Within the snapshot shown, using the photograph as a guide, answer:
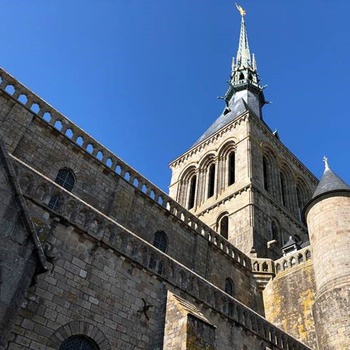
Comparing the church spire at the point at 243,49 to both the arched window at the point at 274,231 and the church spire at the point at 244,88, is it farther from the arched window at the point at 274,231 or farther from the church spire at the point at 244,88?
the arched window at the point at 274,231

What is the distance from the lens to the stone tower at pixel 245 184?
20953 mm

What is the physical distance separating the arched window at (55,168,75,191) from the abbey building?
0.11 feet

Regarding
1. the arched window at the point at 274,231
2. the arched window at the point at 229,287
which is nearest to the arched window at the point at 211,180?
the arched window at the point at 274,231

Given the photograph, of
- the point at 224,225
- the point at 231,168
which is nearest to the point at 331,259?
the point at 224,225

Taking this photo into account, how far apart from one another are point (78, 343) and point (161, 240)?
24.6 feet

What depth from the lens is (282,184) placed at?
90.0 feet

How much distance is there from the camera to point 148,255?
955cm

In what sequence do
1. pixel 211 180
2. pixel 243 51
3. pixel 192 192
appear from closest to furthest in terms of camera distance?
pixel 211 180
pixel 192 192
pixel 243 51

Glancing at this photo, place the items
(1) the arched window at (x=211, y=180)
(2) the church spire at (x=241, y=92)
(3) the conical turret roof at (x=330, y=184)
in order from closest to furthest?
1. (3) the conical turret roof at (x=330, y=184)
2. (1) the arched window at (x=211, y=180)
3. (2) the church spire at (x=241, y=92)

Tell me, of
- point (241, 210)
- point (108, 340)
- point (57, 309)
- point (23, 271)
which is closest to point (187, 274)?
point (108, 340)

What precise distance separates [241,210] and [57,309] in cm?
1530

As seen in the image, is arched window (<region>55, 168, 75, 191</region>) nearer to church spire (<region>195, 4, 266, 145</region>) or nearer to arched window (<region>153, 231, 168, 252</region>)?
arched window (<region>153, 231, 168, 252</region>)

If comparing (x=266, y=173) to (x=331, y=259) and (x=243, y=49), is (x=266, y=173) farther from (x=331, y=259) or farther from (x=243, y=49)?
(x=243, y=49)

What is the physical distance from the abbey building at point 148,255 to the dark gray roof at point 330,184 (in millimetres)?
86
